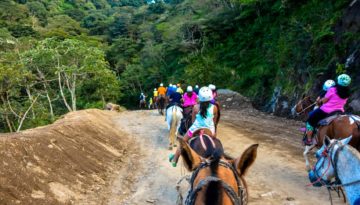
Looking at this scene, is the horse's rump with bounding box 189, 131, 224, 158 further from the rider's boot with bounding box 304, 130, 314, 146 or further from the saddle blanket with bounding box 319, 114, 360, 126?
the rider's boot with bounding box 304, 130, 314, 146

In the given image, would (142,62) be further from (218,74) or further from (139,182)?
(139,182)

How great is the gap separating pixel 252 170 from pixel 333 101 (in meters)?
2.66

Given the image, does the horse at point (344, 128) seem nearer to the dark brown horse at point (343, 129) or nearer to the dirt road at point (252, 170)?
the dark brown horse at point (343, 129)

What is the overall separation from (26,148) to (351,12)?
44.6 feet

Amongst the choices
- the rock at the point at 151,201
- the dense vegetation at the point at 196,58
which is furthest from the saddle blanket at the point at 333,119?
the dense vegetation at the point at 196,58

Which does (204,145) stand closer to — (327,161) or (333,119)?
(327,161)

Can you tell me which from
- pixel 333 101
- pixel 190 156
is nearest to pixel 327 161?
pixel 190 156

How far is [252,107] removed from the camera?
20.8 metres

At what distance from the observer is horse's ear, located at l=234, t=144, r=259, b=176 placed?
2.70 metres

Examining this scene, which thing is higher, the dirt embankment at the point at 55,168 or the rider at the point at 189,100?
the rider at the point at 189,100

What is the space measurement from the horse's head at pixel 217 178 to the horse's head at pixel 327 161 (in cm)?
135

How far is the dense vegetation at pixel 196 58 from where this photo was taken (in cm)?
1681

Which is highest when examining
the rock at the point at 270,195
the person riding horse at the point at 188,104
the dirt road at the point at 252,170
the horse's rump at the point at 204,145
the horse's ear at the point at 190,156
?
the horse's ear at the point at 190,156

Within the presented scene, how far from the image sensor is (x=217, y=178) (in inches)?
90.4
